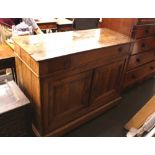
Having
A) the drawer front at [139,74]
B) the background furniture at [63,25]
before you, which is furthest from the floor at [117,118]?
the background furniture at [63,25]

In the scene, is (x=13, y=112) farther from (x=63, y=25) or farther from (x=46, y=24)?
(x=63, y=25)

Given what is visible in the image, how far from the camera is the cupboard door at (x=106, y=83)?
162 centimetres

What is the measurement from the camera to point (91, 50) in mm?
1379

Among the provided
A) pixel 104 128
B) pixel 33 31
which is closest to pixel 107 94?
pixel 104 128

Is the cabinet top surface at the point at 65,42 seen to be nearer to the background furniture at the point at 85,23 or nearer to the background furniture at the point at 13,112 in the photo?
the background furniture at the point at 13,112

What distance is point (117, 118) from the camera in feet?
6.34

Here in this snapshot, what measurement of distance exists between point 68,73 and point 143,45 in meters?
1.16

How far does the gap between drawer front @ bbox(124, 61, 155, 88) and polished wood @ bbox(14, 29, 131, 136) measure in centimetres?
36

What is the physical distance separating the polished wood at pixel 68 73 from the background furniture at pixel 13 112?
81 mm

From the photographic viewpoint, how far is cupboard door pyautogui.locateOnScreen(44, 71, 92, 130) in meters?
1.33

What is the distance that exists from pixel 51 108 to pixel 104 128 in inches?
26.1

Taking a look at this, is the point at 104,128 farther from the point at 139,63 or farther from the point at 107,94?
the point at 139,63

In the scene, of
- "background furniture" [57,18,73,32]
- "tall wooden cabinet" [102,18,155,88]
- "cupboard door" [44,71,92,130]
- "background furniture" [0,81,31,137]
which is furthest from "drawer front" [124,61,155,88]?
"background furniture" [57,18,73,32]
